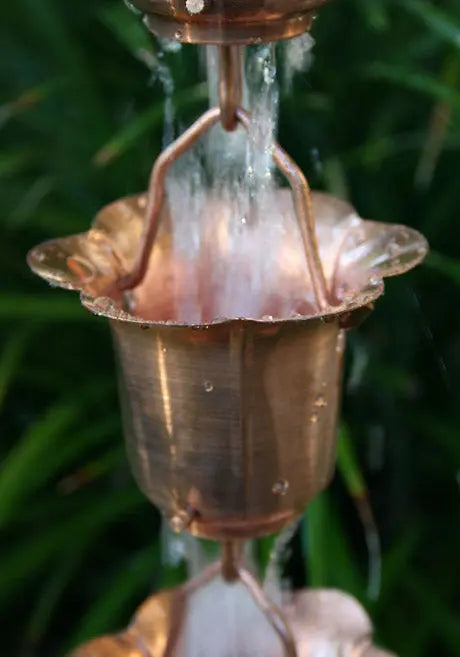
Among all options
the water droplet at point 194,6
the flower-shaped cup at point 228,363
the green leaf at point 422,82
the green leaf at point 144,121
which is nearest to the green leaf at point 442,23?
the green leaf at point 422,82

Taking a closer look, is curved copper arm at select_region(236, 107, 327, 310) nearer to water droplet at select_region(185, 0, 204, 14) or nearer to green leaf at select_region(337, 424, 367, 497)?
water droplet at select_region(185, 0, 204, 14)

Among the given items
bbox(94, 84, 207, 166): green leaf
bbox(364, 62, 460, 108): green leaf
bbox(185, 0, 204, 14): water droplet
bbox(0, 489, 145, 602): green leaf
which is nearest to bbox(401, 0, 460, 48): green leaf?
bbox(364, 62, 460, 108): green leaf

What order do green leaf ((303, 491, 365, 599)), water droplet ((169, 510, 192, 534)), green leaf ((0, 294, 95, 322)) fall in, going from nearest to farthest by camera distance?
water droplet ((169, 510, 192, 534))
green leaf ((303, 491, 365, 599))
green leaf ((0, 294, 95, 322))

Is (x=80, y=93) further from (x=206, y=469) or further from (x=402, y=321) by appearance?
(x=206, y=469)

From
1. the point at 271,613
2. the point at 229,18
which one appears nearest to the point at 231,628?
the point at 271,613

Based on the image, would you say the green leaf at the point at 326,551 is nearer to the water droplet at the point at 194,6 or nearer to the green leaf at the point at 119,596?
the green leaf at the point at 119,596

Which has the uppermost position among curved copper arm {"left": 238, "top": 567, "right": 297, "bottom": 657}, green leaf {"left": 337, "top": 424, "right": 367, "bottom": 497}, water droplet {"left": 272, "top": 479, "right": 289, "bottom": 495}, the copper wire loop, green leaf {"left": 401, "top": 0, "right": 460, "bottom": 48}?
green leaf {"left": 401, "top": 0, "right": 460, "bottom": 48}
